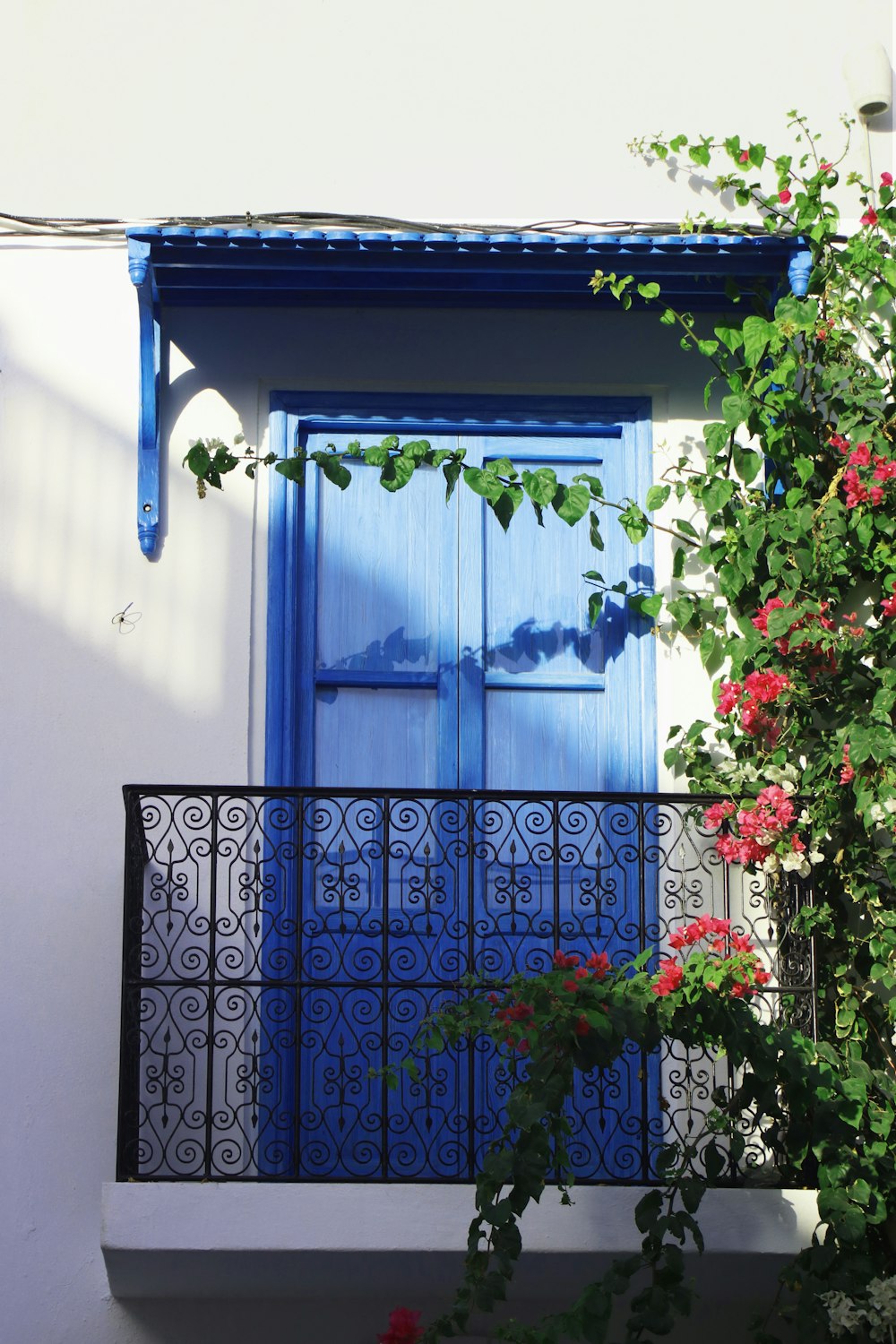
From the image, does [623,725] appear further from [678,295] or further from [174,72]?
[174,72]

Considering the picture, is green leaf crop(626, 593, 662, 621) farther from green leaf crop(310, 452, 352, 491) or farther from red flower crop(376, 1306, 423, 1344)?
red flower crop(376, 1306, 423, 1344)

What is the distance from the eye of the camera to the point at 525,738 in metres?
5.93

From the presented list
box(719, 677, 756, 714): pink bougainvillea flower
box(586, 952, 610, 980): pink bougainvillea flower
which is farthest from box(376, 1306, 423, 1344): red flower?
box(719, 677, 756, 714): pink bougainvillea flower

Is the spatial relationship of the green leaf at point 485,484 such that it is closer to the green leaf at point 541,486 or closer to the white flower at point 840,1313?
the green leaf at point 541,486

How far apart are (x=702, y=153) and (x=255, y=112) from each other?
1.55 meters

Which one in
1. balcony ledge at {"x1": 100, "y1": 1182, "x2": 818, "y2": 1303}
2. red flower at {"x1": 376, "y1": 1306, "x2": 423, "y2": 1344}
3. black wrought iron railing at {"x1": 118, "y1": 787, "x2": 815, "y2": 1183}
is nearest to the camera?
red flower at {"x1": 376, "y1": 1306, "x2": 423, "y2": 1344}

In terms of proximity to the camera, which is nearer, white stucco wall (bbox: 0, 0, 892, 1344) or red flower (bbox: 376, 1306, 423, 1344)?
red flower (bbox: 376, 1306, 423, 1344)

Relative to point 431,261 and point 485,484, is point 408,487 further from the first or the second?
point 431,261

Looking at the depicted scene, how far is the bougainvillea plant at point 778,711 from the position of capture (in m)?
4.75

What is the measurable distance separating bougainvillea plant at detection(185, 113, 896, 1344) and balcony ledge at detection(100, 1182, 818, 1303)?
4.8 inches

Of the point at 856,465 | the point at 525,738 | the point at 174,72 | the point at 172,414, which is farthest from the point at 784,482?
the point at 174,72

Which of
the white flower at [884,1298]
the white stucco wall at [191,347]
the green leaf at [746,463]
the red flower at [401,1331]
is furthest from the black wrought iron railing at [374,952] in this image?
the green leaf at [746,463]

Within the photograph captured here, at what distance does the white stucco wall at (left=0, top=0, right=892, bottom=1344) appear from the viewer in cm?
551

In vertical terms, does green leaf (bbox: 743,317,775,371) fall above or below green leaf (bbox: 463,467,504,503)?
above
